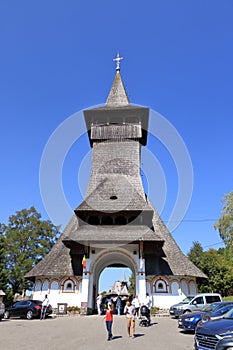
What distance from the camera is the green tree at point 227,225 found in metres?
31.3

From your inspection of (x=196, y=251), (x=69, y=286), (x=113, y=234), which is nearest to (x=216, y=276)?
(x=196, y=251)

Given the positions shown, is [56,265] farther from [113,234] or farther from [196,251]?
[196,251]

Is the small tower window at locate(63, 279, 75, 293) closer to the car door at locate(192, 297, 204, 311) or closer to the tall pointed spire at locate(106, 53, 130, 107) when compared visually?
the car door at locate(192, 297, 204, 311)

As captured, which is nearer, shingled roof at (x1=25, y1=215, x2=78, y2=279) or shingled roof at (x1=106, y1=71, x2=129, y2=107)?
shingled roof at (x1=25, y1=215, x2=78, y2=279)

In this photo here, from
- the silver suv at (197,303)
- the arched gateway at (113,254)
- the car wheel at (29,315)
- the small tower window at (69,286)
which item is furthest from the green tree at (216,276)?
the car wheel at (29,315)

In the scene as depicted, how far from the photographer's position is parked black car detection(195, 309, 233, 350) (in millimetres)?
7324

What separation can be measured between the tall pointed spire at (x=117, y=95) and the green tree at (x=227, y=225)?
16.9 meters

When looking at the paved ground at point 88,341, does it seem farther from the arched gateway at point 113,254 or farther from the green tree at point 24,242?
the green tree at point 24,242

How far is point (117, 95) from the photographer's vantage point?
130ft

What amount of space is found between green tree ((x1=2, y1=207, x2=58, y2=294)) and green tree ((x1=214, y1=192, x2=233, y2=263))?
21870 millimetres

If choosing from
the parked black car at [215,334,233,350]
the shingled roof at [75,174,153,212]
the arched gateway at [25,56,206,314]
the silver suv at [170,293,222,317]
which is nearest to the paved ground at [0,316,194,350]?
the parked black car at [215,334,233,350]

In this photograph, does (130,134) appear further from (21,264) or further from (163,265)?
(21,264)

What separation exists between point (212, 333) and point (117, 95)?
115ft

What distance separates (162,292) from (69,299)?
286 inches
